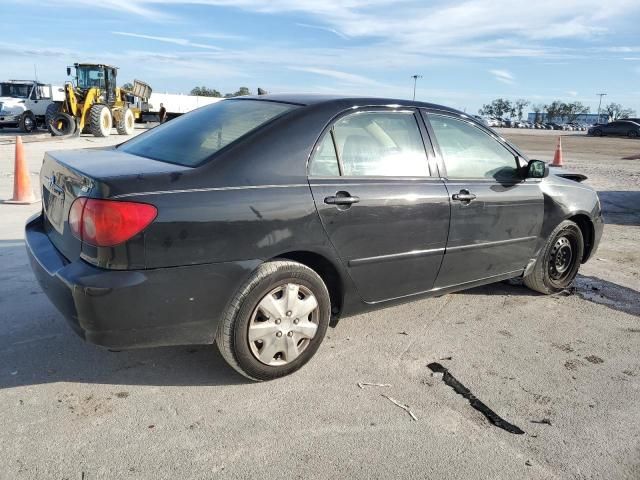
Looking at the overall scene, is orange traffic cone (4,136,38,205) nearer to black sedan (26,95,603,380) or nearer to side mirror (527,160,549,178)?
black sedan (26,95,603,380)

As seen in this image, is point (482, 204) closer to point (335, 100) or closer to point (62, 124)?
point (335, 100)

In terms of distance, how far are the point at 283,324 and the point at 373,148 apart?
127 cm

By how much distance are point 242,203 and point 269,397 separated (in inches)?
Result: 42.2

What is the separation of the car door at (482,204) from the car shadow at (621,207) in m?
4.83

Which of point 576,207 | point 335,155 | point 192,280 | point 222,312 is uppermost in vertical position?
point 335,155

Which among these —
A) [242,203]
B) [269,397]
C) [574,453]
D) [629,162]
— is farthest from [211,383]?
[629,162]

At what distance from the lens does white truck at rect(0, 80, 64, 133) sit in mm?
→ 26298

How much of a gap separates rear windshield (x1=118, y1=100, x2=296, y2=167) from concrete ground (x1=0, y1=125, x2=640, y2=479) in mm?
1257

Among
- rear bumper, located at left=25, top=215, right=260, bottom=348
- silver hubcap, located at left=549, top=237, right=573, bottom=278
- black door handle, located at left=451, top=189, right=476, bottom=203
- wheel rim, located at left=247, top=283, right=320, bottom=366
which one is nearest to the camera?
rear bumper, located at left=25, top=215, right=260, bottom=348

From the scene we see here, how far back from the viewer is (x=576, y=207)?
469 centimetres

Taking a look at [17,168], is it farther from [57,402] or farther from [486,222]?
[486,222]

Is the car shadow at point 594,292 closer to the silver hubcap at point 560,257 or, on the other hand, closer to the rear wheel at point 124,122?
the silver hubcap at point 560,257

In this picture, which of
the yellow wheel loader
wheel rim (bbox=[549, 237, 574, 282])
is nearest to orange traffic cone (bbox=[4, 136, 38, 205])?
wheel rim (bbox=[549, 237, 574, 282])

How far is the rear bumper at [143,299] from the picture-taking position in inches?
100
